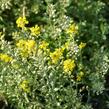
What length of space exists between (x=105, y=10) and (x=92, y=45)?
578 mm

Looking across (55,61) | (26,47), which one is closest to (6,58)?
(26,47)

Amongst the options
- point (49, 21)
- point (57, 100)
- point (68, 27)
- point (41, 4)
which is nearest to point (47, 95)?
point (57, 100)

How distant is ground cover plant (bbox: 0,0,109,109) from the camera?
12.0 feet

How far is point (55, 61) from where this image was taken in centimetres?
362

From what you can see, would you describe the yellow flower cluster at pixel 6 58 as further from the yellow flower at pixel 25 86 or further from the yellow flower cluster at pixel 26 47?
the yellow flower at pixel 25 86

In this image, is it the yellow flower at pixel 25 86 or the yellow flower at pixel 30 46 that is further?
the yellow flower at pixel 25 86

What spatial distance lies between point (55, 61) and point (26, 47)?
11.1 inches

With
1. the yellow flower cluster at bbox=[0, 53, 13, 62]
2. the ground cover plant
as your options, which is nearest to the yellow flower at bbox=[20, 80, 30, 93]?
the ground cover plant

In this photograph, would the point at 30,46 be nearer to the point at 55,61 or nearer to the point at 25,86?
the point at 55,61

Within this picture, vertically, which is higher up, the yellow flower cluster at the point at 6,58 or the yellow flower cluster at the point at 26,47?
the yellow flower cluster at the point at 26,47

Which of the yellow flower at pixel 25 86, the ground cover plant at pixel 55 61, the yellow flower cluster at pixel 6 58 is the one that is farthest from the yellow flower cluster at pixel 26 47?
the yellow flower at pixel 25 86

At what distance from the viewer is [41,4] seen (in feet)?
15.5

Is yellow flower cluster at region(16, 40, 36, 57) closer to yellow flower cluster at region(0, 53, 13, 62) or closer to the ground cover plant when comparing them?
the ground cover plant

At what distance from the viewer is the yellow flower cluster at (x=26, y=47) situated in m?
3.55
